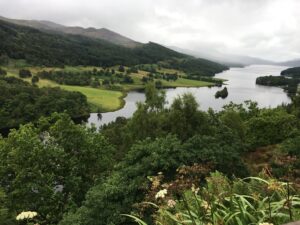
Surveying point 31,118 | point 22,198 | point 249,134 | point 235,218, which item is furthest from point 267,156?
point 31,118

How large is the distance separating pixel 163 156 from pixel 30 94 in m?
96.1

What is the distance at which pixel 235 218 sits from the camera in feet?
17.8

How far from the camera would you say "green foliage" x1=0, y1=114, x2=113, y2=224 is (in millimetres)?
20266

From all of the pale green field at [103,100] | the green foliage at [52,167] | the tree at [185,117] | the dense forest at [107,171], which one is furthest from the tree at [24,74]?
the green foliage at [52,167]

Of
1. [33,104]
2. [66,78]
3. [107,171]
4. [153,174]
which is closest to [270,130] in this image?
[107,171]

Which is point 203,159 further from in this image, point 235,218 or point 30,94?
→ point 30,94

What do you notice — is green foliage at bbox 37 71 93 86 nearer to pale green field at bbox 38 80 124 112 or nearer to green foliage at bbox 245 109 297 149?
pale green field at bbox 38 80 124 112

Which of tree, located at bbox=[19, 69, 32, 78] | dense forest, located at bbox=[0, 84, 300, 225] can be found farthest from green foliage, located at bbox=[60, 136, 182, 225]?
tree, located at bbox=[19, 69, 32, 78]

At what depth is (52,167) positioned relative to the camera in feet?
71.9

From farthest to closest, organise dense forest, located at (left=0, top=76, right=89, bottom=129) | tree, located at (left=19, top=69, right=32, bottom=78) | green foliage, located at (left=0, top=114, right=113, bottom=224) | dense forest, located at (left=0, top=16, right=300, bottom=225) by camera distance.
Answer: tree, located at (left=19, top=69, right=32, bottom=78) → dense forest, located at (left=0, top=76, right=89, bottom=129) → green foliage, located at (left=0, top=114, right=113, bottom=224) → dense forest, located at (left=0, top=16, right=300, bottom=225)

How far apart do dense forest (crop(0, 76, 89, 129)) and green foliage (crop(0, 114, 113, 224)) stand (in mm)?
69099

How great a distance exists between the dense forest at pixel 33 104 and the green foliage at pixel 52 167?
227 ft

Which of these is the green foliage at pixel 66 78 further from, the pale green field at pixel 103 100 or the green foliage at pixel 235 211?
the green foliage at pixel 235 211

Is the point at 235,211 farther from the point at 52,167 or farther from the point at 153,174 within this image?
the point at 52,167
